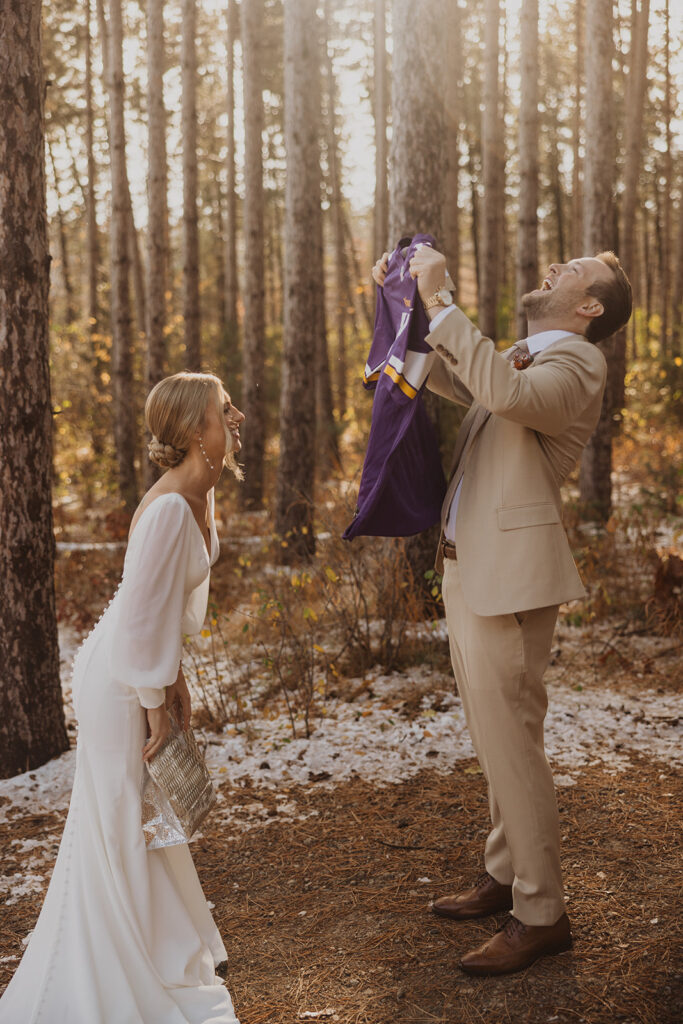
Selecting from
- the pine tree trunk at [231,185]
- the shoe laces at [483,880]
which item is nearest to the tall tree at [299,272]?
the pine tree trunk at [231,185]

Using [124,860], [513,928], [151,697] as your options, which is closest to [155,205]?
[151,697]

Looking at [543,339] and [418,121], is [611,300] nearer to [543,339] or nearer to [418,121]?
[543,339]

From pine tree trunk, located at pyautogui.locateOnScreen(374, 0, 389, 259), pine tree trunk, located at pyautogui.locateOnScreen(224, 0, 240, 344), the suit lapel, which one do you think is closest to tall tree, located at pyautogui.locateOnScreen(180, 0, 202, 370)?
pine tree trunk, located at pyautogui.locateOnScreen(224, 0, 240, 344)

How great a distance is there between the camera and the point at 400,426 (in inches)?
136

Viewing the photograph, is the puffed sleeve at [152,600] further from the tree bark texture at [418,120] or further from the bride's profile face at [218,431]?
the tree bark texture at [418,120]

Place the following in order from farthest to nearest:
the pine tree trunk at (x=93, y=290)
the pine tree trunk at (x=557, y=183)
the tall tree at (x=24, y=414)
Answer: the pine tree trunk at (x=557, y=183)
the pine tree trunk at (x=93, y=290)
the tall tree at (x=24, y=414)

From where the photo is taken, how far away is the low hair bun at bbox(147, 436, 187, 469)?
305 centimetres

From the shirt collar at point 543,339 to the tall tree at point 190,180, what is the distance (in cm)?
947

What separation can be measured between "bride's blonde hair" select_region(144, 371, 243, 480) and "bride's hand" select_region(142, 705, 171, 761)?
2.67 feet

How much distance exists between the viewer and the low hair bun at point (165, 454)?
10.00 feet

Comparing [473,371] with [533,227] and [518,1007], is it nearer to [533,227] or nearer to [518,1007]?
[518,1007]

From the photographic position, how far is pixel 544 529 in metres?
3.23

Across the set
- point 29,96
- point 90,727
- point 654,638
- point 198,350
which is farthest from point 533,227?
point 90,727

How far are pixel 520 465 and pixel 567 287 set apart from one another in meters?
0.67
